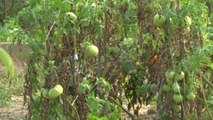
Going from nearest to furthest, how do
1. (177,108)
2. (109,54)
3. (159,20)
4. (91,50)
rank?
(91,50), (159,20), (177,108), (109,54)

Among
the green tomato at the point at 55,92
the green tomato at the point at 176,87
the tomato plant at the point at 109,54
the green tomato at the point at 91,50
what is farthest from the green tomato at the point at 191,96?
the green tomato at the point at 55,92

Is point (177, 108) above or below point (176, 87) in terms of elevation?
below

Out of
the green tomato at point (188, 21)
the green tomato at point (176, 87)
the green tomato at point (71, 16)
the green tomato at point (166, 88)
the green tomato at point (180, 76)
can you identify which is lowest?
the green tomato at point (166, 88)

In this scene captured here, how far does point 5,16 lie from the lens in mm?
12836

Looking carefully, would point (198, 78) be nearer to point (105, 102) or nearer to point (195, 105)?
point (195, 105)

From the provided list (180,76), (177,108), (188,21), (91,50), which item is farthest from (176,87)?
(91,50)

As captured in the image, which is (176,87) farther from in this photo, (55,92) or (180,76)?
(55,92)

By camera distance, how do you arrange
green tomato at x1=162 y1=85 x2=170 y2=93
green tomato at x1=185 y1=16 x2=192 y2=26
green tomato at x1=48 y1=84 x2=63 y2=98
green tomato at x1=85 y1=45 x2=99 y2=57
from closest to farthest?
1. green tomato at x1=48 y1=84 x2=63 y2=98
2. green tomato at x1=85 y1=45 x2=99 y2=57
3. green tomato at x1=185 y1=16 x2=192 y2=26
4. green tomato at x1=162 y1=85 x2=170 y2=93

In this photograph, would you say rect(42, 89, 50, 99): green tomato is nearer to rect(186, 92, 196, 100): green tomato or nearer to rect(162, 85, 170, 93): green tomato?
rect(162, 85, 170, 93): green tomato

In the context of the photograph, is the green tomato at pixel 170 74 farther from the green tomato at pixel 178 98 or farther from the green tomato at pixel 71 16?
the green tomato at pixel 71 16

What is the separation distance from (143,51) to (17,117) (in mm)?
2077

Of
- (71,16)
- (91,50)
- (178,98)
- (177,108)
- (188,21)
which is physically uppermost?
(71,16)

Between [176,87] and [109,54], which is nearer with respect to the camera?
[176,87]

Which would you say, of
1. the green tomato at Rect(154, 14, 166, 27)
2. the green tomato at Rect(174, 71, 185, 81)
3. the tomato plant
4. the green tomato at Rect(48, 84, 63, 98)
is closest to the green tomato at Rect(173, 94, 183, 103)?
the tomato plant
